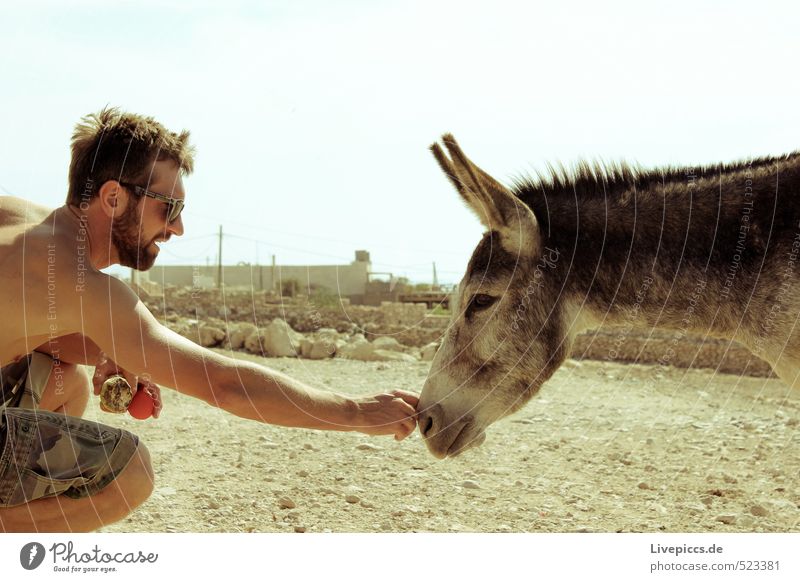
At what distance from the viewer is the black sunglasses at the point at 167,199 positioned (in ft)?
11.9

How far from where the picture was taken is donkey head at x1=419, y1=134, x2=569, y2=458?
4145mm

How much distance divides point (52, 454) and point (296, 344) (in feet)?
40.0

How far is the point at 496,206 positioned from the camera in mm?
4070

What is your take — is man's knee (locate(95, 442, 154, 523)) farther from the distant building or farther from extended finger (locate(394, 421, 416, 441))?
the distant building

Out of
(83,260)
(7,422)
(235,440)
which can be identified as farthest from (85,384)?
(235,440)

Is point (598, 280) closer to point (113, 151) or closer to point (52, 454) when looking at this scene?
point (113, 151)

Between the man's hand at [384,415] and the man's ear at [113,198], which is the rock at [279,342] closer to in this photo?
the man's hand at [384,415]

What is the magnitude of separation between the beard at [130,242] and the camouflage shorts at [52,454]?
34.1 inches

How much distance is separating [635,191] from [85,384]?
361cm

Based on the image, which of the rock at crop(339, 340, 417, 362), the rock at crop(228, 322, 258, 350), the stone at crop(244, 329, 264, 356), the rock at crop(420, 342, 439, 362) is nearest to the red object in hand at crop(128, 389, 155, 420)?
the rock at crop(339, 340, 417, 362)

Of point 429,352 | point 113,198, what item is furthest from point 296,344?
point 113,198

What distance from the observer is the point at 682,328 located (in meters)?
4.30

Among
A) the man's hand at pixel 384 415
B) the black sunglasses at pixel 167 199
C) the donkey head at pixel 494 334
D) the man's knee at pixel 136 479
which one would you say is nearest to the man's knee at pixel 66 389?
the man's knee at pixel 136 479
